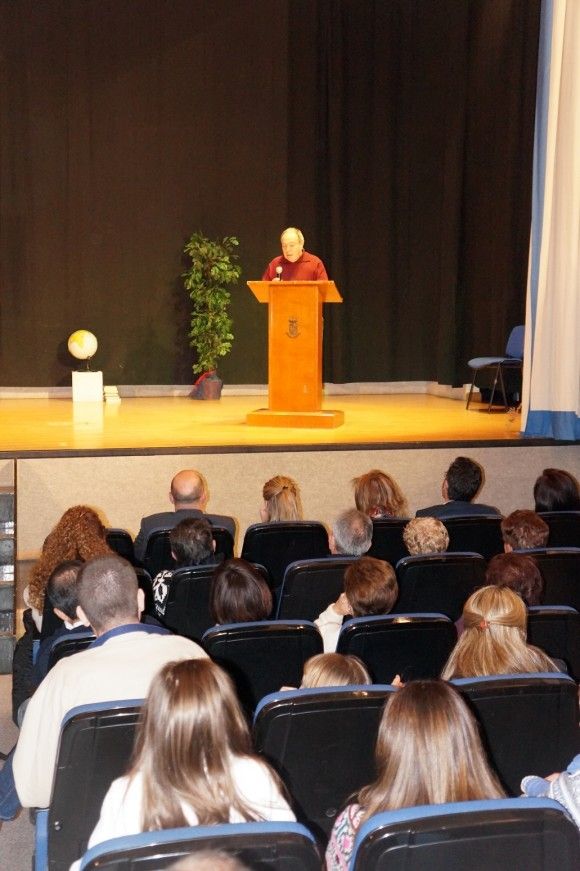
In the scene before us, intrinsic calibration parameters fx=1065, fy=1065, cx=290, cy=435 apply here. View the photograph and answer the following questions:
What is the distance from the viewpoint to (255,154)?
1235cm

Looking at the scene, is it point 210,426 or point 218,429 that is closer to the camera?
point 218,429

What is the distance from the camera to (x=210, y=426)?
896 centimetres

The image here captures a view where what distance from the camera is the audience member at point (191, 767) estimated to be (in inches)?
77.6

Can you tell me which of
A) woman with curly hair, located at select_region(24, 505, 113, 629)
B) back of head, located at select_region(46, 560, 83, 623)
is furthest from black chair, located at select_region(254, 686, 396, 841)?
woman with curly hair, located at select_region(24, 505, 113, 629)

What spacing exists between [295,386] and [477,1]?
5.34 metres

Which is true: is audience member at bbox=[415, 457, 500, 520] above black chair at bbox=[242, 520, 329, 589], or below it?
above

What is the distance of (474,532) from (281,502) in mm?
998

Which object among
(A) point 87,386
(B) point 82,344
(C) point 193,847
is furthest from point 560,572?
(B) point 82,344

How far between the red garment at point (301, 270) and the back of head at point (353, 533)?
4347mm

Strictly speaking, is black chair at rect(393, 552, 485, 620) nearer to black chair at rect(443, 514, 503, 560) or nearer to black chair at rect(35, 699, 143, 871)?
black chair at rect(443, 514, 503, 560)

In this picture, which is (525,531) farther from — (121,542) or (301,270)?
(301,270)

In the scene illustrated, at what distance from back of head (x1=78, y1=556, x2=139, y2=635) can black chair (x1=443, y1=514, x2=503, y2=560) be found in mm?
2674

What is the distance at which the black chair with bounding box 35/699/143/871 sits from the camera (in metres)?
2.40

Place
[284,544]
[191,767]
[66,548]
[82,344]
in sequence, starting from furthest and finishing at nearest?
[82,344]
[284,544]
[66,548]
[191,767]
